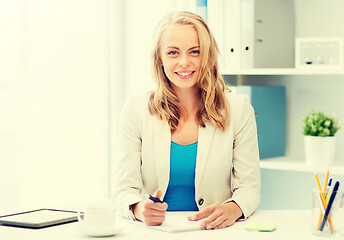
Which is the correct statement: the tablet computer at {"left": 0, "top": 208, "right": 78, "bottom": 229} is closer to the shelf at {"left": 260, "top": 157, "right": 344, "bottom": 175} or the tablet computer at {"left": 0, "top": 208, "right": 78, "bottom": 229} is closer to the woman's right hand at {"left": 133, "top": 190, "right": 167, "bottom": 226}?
the woman's right hand at {"left": 133, "top": 190, "right": 167, "bottom": 226}

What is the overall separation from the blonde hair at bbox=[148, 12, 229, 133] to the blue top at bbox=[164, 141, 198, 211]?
0.32 feet

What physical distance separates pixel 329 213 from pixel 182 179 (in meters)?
0.68

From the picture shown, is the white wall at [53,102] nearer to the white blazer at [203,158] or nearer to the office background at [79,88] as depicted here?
the office background at [79,88]

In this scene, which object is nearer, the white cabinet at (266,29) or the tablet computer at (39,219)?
the tablet computer at (39,219)

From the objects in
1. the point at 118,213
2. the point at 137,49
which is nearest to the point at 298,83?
the point at 137,49

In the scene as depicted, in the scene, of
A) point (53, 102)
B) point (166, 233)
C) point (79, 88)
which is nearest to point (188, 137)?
point (166, 233)

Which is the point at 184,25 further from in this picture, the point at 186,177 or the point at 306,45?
the point at 306,45

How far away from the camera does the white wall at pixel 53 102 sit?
8.93 ft

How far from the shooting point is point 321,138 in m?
2.62

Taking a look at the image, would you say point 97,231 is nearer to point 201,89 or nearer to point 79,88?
point 201,89

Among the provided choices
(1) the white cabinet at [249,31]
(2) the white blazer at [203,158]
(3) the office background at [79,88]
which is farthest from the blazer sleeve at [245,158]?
(3) the office background at [79,88]

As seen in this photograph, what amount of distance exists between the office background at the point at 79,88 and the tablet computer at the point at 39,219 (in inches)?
40.8

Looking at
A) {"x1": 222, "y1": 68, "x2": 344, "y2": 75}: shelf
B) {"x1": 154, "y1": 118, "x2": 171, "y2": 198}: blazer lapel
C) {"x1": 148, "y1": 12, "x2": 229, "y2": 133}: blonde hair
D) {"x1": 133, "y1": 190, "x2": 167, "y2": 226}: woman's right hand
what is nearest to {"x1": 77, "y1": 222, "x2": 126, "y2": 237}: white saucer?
{"x1": 133, "y1": 190, "x2": 167, "y2": 226}: woman's right hand

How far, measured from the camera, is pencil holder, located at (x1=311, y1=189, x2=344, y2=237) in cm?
149
